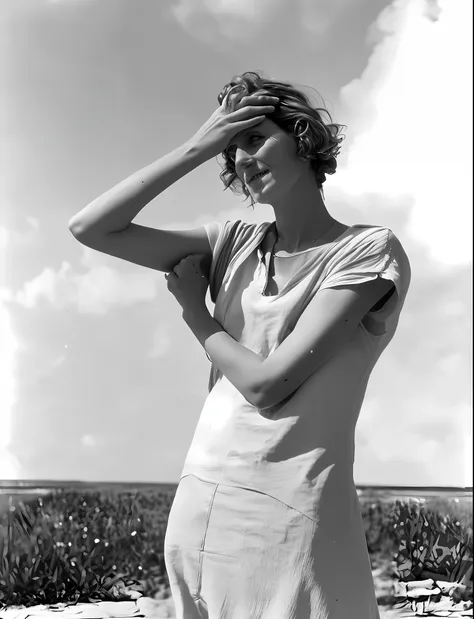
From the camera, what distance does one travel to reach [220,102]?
0.96 metres

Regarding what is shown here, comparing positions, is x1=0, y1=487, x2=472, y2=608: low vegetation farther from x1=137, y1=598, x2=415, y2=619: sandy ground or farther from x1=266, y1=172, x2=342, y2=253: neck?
x1=266, y1=172, x2=342, y2=253: neck

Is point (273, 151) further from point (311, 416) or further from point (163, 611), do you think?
point (163, 611)

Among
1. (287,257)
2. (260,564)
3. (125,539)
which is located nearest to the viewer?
(260,564)

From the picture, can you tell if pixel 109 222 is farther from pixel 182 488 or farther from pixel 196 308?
pixel 182 488

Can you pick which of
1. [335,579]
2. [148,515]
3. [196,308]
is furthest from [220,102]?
[148,515]

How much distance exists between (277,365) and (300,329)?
5 cm

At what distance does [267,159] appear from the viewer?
889mm

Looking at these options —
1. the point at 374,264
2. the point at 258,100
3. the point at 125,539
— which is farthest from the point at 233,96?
the point at 125,539

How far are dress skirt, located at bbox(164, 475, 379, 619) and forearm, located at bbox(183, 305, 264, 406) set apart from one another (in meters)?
0.11

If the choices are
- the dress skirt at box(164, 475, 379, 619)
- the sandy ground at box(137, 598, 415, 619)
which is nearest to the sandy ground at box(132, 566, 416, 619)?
the sandy ground at box(137, 598, 415, 619)

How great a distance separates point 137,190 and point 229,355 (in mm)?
213

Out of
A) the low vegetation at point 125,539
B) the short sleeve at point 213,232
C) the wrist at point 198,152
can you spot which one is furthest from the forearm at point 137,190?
the low vegetation at point 125,539

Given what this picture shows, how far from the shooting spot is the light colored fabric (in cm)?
82

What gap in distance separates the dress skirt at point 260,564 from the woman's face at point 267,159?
345 mm
